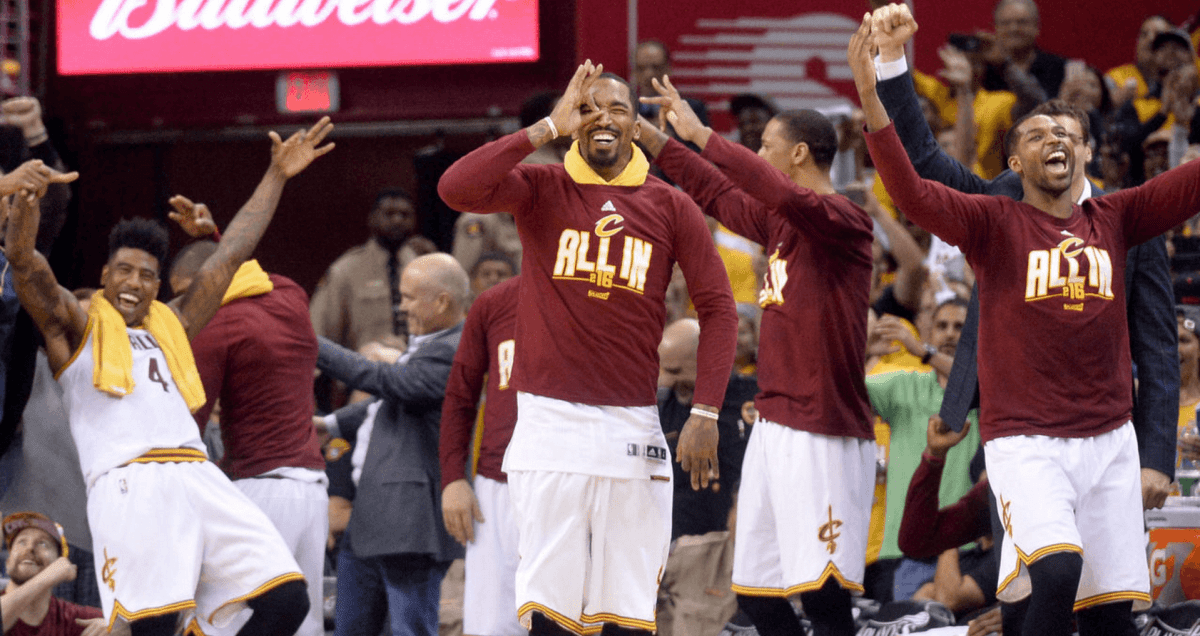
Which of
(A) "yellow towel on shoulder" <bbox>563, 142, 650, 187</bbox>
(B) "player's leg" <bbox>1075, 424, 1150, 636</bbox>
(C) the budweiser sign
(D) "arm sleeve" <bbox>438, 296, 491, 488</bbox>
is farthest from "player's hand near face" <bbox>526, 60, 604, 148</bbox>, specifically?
(C) the budweiser sign

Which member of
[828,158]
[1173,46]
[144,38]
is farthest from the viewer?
[144,38]

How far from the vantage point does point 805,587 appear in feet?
16.6

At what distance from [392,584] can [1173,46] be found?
6.21m

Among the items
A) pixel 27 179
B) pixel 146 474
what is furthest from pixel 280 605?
pixel 27 179

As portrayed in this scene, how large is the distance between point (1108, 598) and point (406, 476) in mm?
3004

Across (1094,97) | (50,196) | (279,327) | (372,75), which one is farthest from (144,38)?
(1094,97)

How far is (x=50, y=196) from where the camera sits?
20.4ft

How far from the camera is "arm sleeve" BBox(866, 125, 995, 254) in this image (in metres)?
4.52

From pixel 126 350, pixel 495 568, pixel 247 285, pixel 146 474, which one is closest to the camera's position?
pixel 146 474

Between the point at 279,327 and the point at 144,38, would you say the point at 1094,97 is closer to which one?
the point at 279,327

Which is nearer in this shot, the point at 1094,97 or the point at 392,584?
the point at 392,584

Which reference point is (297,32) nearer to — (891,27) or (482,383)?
(482,383)

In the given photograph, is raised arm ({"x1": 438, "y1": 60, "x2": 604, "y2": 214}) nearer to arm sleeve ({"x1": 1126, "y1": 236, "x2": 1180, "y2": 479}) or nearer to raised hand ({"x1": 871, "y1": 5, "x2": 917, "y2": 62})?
raised hand ({"x1": 871, "y1": 5, "x2": 917, "y2": 62})

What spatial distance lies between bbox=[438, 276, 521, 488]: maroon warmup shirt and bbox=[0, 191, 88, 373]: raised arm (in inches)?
53.7
